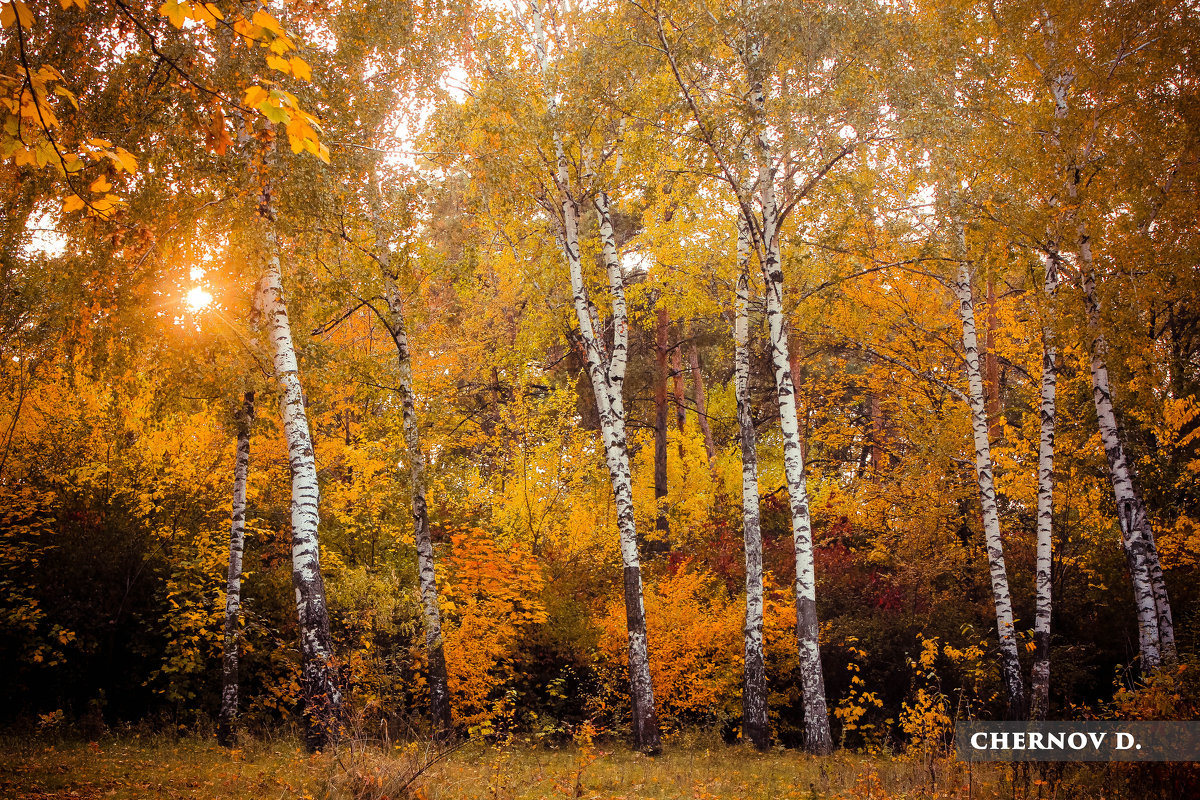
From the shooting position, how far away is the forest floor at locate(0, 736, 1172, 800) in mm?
5297

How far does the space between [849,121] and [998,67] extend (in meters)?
2.18

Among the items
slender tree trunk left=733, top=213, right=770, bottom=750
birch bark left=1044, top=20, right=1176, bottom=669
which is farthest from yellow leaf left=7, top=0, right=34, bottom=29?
slender tree trunk left=733, top=213, right=770, bottom=750

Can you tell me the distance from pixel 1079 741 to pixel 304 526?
8.58 metres

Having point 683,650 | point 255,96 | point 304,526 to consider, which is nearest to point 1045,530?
point 683,650

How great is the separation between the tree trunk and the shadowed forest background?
8 cm

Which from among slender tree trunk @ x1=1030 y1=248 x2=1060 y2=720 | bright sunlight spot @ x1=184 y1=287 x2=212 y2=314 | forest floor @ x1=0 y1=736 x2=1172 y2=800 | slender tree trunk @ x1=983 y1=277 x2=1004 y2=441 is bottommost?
forest floor @ x1=0 y1=736 x2=1172 y2=800

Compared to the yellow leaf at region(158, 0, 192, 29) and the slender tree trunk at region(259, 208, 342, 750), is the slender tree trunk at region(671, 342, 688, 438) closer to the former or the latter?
the slender tree trunk at region(259, 208, 342, 750)

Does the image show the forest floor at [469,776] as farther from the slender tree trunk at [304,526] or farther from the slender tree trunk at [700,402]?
the slender tree trunk at [700,402]

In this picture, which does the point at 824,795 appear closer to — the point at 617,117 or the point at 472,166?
the point at 472,166

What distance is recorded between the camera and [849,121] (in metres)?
9.84

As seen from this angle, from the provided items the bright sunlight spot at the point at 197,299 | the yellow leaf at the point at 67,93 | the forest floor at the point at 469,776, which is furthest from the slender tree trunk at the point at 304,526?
the yellow leaf at the point at 67,93

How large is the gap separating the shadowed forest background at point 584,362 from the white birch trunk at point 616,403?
71 mm

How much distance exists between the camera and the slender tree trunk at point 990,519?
10164mm

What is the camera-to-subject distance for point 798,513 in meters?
10.0
